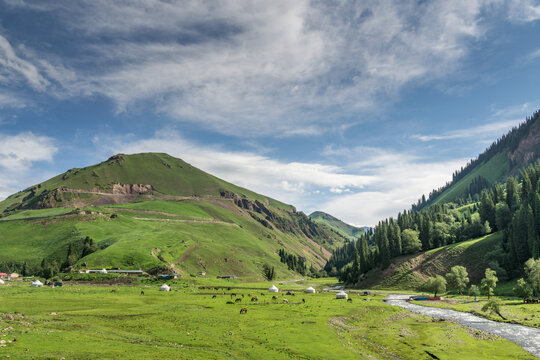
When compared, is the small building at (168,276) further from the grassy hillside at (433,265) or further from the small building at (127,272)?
the grassy hillside at (433,265)

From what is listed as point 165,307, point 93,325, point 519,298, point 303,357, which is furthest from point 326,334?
point 519,298

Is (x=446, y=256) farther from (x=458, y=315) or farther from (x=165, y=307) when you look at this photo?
(x=165, y=307)

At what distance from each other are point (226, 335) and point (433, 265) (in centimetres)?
15483

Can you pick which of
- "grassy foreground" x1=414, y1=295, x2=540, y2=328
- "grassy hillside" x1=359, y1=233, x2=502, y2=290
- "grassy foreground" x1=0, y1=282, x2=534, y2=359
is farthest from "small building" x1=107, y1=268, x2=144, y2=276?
"grassy foreground" x1=414, y1=295, x2=540, y2=328

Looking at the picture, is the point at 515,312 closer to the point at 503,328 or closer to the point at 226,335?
the point at 503,328


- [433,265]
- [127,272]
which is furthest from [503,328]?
[127,272]

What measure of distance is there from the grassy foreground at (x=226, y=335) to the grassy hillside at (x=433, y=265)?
94.3 metres

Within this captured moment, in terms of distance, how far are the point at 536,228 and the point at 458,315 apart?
9093cm

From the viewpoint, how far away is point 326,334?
5672 cm

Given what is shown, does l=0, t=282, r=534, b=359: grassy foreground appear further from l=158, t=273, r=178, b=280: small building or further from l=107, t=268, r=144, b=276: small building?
l=107, t=268, r=144, b=276: small building

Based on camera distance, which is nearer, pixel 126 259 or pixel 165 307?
pixel 165 307

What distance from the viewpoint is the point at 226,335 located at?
54.3 metres

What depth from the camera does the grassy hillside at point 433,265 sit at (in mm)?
163125

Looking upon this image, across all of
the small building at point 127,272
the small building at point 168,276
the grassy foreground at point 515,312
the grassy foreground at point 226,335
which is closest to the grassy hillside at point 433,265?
the grassy foreground at point 515,312
